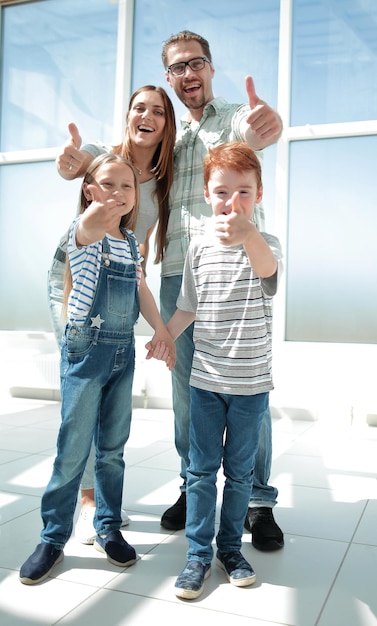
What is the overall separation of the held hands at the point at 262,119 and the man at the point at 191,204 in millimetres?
150

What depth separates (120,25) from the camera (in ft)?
15.4

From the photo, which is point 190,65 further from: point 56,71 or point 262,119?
point 56,71

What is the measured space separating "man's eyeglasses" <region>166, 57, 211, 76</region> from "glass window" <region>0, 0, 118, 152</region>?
312 centimetres

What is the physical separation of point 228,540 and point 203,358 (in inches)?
18.0

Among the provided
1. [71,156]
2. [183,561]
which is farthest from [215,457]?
[71,156]

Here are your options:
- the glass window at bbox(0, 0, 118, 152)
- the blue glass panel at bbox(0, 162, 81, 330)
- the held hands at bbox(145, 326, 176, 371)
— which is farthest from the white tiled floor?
the glass window at bbox(0, 0, 118, 152)

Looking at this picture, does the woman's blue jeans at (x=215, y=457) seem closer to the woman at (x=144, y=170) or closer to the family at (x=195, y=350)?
the family at (x=195, y=350)

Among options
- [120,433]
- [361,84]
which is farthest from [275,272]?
[361,84]

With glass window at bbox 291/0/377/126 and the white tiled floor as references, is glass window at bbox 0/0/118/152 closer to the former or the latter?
glass window at bbox 291/0/377/126

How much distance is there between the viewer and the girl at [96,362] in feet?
4.72

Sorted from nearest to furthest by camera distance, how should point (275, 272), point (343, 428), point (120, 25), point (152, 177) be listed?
point (275, 272), point (152, 177), point (343, 428), point (120, 25)

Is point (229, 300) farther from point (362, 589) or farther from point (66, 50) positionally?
point (66, 50)

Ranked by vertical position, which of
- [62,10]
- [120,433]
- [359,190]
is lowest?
[120,433]

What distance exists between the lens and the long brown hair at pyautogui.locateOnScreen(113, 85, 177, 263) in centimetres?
178
